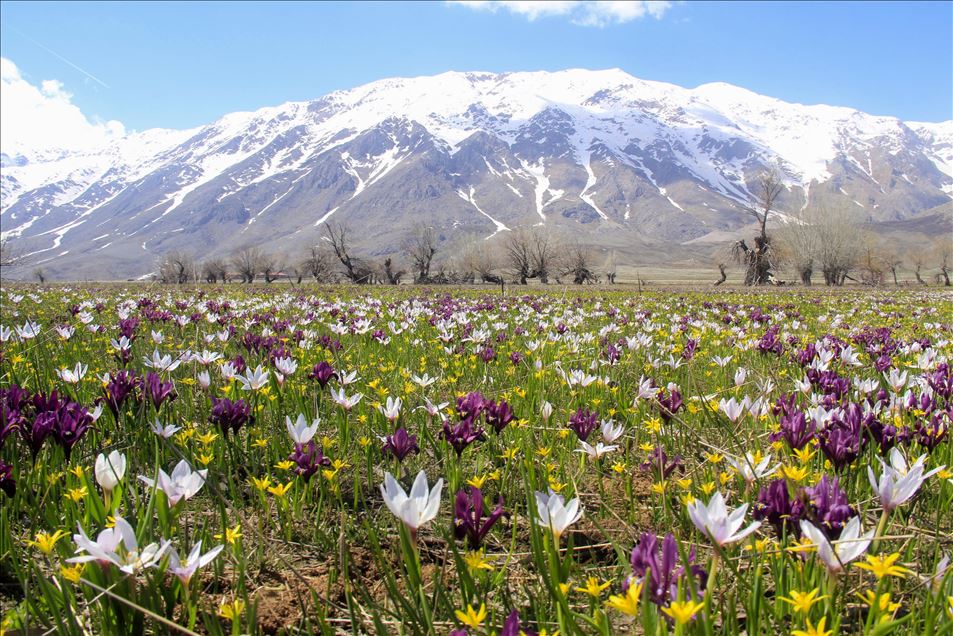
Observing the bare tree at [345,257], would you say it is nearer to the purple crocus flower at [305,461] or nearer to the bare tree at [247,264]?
the bare tree at [247,264]

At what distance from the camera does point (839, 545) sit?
4.92 feet

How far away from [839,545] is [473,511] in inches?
39.9

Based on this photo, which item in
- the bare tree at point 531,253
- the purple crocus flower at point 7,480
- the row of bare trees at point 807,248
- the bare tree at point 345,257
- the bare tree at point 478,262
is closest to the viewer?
the purple crocus flower at point 7,480

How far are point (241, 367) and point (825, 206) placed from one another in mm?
82430

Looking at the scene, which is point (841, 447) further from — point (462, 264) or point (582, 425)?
point (462, 264)

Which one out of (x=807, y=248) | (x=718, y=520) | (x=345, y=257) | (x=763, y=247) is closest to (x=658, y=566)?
(x=718, y=520)

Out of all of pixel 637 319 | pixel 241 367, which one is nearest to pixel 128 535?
pixel 241 367

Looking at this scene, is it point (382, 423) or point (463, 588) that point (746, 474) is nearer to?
point (463, 588)

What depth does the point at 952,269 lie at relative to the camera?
87000 mm

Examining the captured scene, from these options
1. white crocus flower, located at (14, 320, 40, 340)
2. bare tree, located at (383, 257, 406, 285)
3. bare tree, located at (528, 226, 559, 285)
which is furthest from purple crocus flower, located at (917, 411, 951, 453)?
bare tree, located at (383, 257, 406, 285)

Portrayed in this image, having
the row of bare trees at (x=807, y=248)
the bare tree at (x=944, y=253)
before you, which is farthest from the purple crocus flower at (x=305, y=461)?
the bare tree at (x=944, y=253)

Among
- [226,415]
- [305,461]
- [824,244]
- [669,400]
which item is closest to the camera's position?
[305,461]

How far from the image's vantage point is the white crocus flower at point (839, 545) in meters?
1.44

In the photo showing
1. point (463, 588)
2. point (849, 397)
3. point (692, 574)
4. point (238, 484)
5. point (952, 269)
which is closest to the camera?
point (692, 574)
